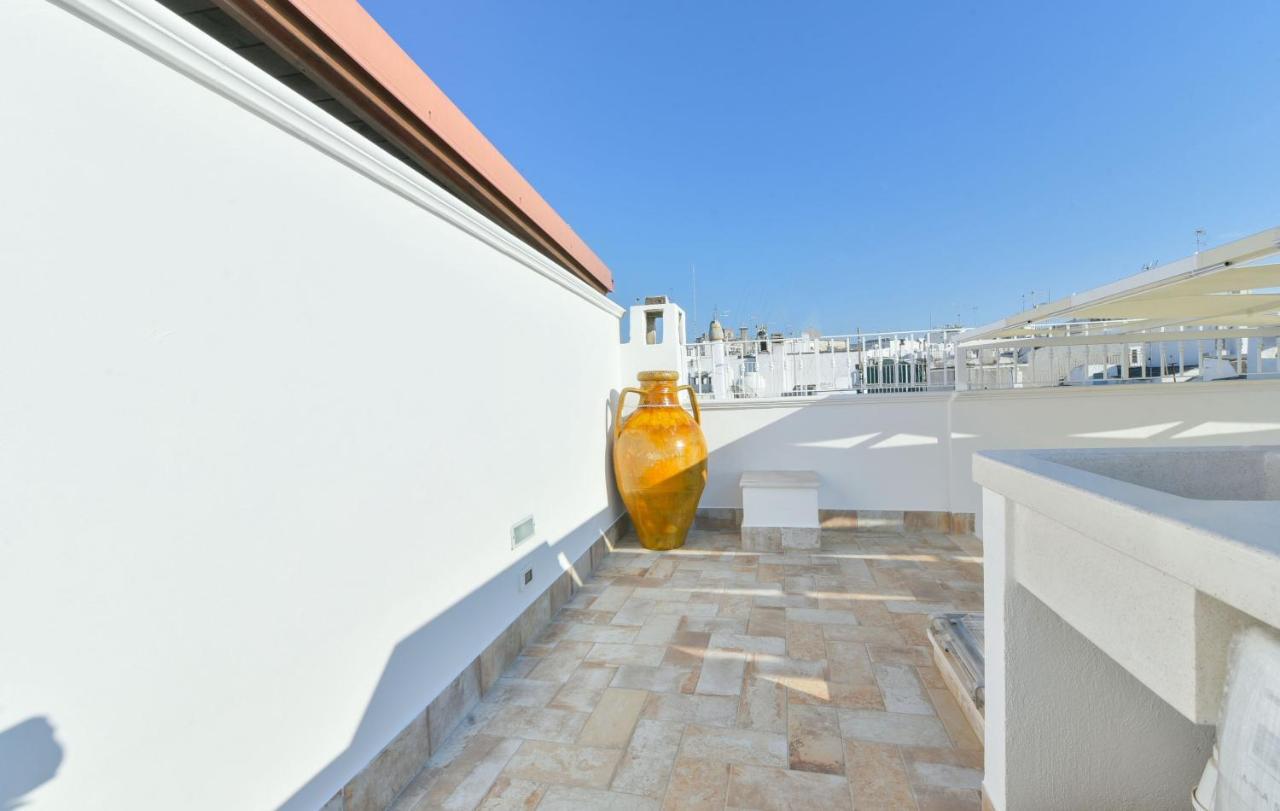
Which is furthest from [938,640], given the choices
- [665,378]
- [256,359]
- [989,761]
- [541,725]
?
[256,359]

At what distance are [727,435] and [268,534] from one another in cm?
413

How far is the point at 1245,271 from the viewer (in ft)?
7.76

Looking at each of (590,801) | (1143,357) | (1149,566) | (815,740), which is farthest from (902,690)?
(1143,357)

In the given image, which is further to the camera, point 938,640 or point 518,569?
point 518,569

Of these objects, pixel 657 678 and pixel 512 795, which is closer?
pixel 512 795

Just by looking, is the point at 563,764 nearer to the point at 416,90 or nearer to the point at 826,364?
the point at 416,90

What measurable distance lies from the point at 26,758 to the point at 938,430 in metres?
5.23

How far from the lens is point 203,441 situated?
1112 millimetres

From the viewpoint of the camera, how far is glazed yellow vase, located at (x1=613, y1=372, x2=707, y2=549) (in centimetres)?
390

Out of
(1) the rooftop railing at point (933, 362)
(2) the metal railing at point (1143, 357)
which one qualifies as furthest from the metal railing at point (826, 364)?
(2) the metal railing at point (1143, 357)

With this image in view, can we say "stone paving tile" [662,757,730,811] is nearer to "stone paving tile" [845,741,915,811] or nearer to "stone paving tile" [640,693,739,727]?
"stone paving tile" [640,693,739,727]

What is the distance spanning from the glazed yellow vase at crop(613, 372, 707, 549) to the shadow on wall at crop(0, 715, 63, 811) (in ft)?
10.5

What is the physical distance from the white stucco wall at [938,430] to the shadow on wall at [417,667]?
8.98ft

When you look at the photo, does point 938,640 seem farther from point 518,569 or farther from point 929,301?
point 929,301
